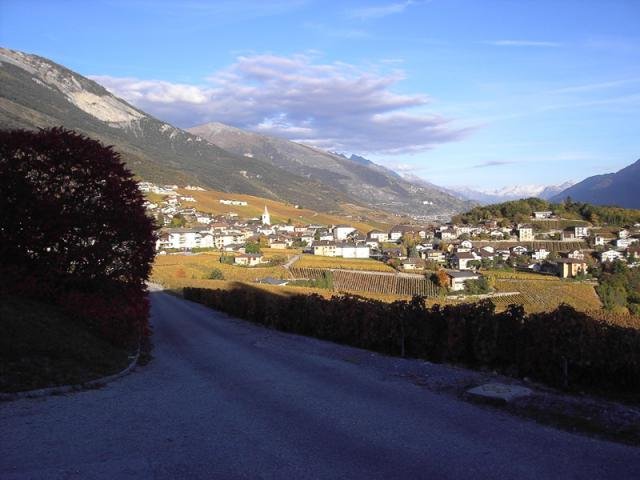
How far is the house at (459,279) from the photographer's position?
Result: 141ft

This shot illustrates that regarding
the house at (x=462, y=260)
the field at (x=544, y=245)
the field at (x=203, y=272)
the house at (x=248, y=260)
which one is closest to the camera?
the field at (x=203, y=272)

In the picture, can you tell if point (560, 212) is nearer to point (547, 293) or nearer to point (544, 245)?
point (544, 245)

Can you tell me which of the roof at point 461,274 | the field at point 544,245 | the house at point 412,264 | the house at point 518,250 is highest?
the field at point 544,245

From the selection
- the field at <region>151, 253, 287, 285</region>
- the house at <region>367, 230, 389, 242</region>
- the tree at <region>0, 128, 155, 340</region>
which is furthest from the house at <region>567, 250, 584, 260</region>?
the house at <region>367, 230, 389, 242</region>

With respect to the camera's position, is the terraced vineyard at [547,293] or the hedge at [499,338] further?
the terraced vineyard at [547,293]

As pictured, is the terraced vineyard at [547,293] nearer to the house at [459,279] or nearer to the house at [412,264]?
the house at [459,279]

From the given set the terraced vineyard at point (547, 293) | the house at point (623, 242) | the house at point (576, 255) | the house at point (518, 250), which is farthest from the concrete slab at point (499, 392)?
the house at point (518, 250)

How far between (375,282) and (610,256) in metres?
19.1

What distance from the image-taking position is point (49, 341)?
1020 cm

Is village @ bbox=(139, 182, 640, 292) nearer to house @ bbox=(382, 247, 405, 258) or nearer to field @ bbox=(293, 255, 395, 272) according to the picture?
house @ bbox=(382, 247, 405, 258)

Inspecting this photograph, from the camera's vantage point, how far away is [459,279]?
4444 centimetres

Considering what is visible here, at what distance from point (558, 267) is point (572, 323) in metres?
39.5

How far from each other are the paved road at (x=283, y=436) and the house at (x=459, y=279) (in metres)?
33.6

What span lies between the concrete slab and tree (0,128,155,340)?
7861 millimetres
